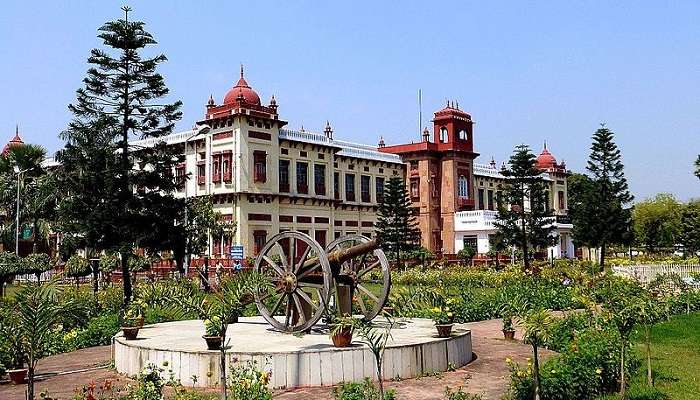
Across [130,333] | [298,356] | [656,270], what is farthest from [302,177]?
[298,356]

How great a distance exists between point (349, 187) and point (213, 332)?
1243 inches

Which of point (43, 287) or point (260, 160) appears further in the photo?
point (260, 160)

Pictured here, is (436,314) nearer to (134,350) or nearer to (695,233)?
(134,350)

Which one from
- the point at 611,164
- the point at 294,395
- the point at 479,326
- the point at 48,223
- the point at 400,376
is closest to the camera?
the point at 294,395

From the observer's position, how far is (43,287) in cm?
684

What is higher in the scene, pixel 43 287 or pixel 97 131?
pixel 97 131

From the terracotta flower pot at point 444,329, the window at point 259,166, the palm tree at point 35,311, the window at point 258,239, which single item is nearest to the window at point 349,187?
the window at point 259,166

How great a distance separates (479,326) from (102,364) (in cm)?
757

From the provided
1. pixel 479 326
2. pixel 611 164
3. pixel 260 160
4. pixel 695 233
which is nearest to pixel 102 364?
pixel 479 326

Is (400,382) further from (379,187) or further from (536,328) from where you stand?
(379,187)

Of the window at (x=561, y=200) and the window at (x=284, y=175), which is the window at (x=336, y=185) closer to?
the window at (x=284, y=175)

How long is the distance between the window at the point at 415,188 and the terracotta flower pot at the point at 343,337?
33.9m

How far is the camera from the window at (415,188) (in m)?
42.3

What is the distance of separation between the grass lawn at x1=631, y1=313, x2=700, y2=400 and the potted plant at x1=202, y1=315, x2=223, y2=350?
4747 mm
